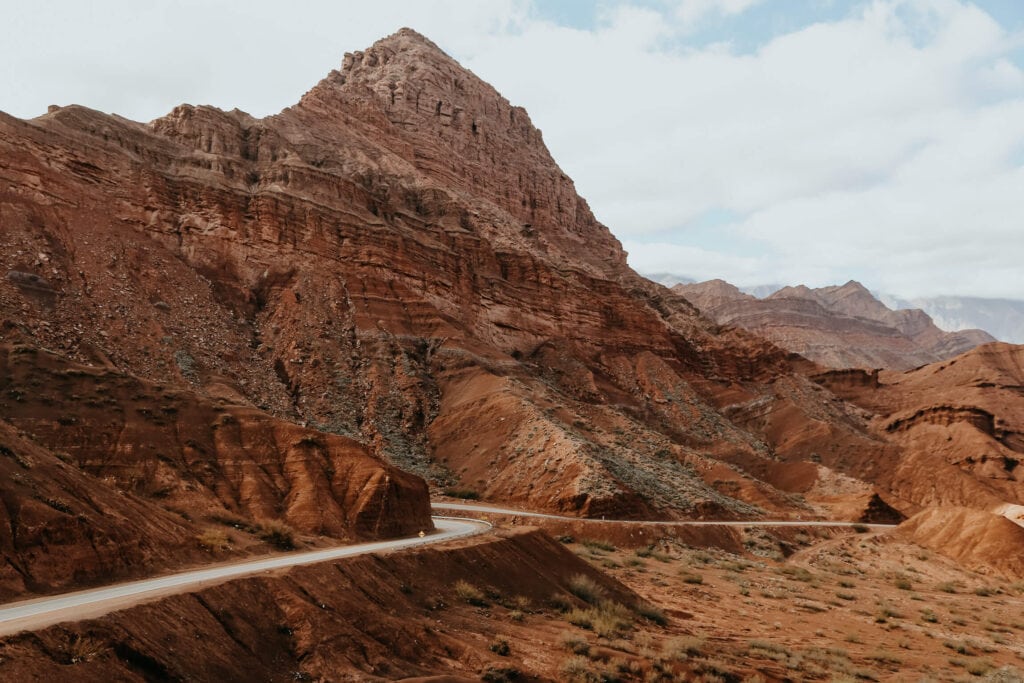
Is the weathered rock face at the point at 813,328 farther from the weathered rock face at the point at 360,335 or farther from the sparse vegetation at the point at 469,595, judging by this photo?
the sparse vegetation at the point at 469,595

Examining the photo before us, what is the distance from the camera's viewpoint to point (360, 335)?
5059 cm

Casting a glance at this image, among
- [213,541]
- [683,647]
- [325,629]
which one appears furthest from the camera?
[213,541]

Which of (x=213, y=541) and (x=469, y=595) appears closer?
(x=213, y=541)

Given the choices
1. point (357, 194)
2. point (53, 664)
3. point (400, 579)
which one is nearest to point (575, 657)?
point (400, 579)

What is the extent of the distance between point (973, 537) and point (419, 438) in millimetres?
35418

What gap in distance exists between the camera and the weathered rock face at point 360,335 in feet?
121

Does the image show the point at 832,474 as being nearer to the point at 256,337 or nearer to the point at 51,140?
the point at 256,337

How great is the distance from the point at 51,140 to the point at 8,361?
95.2 ft

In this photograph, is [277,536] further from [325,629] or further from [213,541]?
[325,629]

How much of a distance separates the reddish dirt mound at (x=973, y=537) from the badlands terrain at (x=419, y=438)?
0.23 metres

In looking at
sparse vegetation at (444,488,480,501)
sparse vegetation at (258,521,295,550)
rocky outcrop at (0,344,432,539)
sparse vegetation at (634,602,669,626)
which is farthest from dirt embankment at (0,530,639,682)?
sparse vegetation at (444,488,480,501)

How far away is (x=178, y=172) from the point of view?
52.7m

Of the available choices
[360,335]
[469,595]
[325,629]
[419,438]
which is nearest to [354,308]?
[360,335]

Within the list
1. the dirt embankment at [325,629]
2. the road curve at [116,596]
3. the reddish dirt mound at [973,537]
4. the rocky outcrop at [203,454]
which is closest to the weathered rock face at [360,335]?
the rocky outcrop at [203,454]
